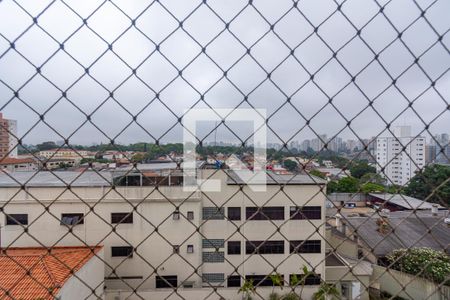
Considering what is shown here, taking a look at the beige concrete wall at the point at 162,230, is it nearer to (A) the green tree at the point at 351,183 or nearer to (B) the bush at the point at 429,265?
(B) the bush at the point at 429,265

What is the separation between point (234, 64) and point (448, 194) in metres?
0.77

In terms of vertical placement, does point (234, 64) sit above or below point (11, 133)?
above

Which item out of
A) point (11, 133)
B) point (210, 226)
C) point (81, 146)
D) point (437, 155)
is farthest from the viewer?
point (210, 226)

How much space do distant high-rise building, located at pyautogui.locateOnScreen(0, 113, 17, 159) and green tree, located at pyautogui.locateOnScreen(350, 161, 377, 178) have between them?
2.94 feet

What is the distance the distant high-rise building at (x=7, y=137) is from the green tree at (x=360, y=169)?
0.89 m

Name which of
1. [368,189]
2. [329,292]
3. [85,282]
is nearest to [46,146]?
[368,189]

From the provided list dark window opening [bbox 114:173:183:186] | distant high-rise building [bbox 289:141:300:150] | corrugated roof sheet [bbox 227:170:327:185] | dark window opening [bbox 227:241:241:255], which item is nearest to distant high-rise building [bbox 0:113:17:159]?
dark window opening [bbox 114:173:183:186]

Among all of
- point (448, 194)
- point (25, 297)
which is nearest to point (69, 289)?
point (25, 297)

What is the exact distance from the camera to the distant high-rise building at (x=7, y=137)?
73 centimetres

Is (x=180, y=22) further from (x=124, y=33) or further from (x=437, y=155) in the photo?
(x=437, y=155)

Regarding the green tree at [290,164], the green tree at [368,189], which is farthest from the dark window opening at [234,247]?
the green tree at [290,164]

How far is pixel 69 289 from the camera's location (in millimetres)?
2732

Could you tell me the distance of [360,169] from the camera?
1.03 meters

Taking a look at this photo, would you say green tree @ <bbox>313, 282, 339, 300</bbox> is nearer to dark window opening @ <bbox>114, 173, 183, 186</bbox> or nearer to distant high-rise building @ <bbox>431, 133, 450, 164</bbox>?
distant high-rise building @ <bbox>431, 133, 450, 164</bbox>
